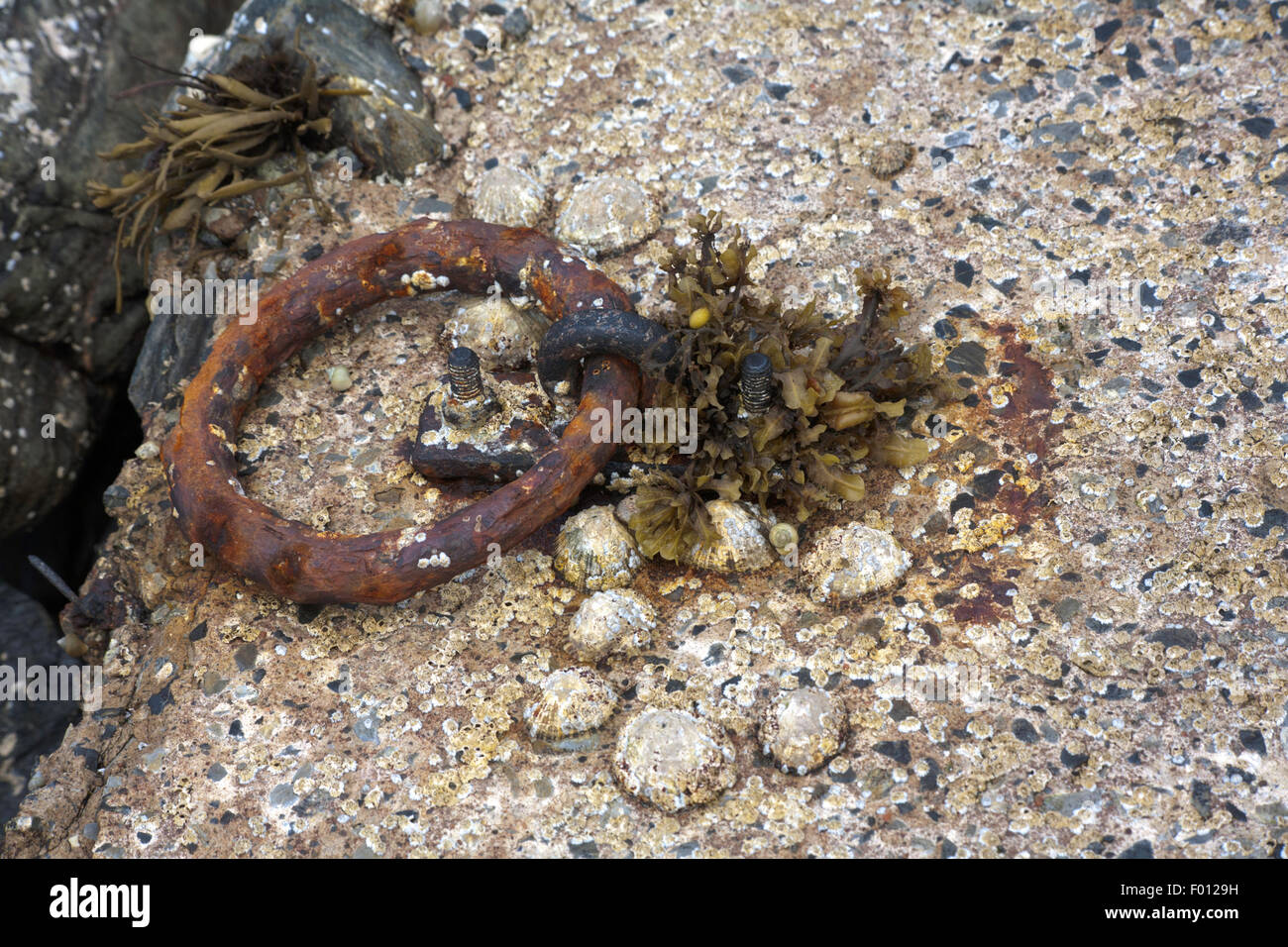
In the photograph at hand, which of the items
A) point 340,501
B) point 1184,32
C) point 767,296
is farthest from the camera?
point 1184,32

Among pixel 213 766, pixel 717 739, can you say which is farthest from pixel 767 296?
pixel 213 766

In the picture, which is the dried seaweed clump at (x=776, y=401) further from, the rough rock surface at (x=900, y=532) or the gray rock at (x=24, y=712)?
the gray rock at (x=24, y=712)

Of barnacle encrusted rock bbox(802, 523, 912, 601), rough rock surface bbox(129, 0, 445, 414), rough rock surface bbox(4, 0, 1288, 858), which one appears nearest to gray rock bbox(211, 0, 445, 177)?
rough rock surface bbox(129, 0, 445, 414)

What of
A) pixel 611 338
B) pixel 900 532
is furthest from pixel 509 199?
pixel 900 532

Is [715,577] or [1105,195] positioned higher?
[1105,195]

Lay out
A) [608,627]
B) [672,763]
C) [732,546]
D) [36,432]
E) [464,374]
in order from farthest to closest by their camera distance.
→ 1. [36,432]
2. [464,374]
3. [732,546]
4. [608,627]
5. [672,763]

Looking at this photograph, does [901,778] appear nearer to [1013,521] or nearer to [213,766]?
[1013,521]

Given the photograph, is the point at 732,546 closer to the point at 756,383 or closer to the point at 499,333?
the point at 756,383
